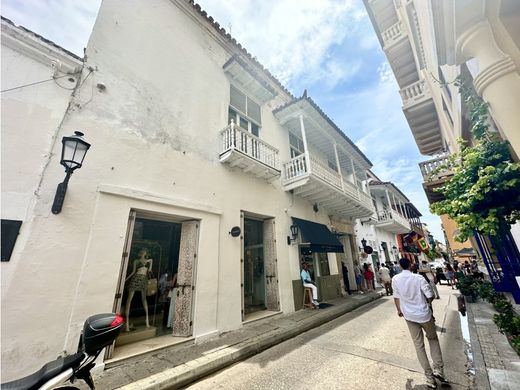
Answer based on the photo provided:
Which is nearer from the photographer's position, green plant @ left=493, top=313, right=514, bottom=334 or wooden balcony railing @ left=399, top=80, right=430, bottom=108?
green plant @ left=493, top=313, right=514, bottom=334

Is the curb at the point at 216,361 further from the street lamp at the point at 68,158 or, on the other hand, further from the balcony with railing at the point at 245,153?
the balcony with railing at the point at 245,153

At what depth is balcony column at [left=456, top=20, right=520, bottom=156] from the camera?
242 cm

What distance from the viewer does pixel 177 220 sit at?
5.89 metres

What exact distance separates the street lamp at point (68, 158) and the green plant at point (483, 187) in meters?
6.41

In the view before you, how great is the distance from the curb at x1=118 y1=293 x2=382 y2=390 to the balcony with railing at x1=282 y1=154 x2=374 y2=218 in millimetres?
4925

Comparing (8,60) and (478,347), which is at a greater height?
(8,60)

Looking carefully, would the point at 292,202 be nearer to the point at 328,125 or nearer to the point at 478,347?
the point at 328,125

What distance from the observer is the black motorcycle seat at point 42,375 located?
192 cm

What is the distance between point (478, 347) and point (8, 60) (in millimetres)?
10521

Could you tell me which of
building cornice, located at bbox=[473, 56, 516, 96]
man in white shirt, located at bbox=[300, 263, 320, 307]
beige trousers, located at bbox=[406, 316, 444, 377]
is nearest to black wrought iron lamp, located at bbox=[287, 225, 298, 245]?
man in white shirt, located at bbox=[300, 263, 320, 307]

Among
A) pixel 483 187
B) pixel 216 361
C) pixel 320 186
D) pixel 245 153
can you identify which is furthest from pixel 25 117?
pixel 320 186

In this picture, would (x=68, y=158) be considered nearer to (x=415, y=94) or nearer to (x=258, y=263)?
(x=258, y=263)

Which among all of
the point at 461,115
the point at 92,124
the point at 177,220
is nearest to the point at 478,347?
the point at 461,115

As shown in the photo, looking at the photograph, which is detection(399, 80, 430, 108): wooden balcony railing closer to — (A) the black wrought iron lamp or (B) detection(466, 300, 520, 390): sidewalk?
(A) the black wrought iron lamp
